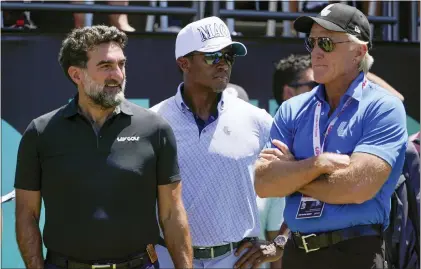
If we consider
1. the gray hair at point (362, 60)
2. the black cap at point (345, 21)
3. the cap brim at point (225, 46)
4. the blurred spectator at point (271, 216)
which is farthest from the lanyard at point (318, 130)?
the blurred spectator at point (271, 216)

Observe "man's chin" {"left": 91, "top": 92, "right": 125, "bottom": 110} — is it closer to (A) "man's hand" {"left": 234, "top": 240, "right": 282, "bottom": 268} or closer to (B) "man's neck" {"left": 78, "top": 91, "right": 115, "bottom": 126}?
(B) "man's neck" {"left": 78, "top": 91, "right": 115, "bottom": 126}

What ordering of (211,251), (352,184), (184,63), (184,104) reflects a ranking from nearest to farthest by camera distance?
(352,184) < (211,251) < (184,104) < (184,63)

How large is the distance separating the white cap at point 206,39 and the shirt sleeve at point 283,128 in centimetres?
89

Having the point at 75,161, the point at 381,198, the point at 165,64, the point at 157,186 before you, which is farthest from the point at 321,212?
the point at 165,64

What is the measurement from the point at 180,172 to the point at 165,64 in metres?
1.88

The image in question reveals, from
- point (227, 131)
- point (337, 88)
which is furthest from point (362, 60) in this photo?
point (227, 131)

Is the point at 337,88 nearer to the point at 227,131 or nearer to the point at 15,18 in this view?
the point at 227,131

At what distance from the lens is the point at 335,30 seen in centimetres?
457

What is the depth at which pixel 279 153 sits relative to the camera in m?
4.55

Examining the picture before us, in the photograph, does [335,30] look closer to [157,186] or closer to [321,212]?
[321,212]

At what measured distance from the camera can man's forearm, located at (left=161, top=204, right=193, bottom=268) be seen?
481cm

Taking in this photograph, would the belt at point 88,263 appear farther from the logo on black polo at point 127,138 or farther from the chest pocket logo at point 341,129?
the chest pocket logo at point 341,129

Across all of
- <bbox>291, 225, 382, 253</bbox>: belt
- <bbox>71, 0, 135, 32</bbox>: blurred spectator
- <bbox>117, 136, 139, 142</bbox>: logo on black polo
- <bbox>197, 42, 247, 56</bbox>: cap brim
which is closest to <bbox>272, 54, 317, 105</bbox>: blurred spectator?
<bbox>71, 0, 135, 32</bbox>: blurred spectator

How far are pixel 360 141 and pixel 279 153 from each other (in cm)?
42
